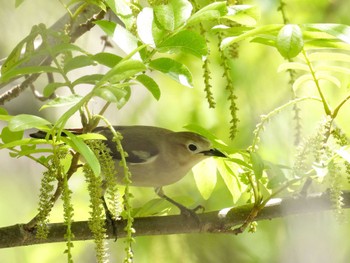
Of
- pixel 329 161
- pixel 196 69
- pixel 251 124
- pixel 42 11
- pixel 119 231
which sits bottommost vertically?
pixel 329 161

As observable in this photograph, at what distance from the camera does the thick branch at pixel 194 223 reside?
4.46 feet

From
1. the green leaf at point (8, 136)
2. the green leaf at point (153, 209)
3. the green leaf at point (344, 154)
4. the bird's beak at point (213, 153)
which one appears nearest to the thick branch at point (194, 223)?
the green leaf at point (153, 209)

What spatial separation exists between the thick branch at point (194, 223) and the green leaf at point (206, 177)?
0.17 feet

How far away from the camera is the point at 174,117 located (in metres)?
2.25

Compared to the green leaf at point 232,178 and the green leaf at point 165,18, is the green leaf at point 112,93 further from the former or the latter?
the green leaf at point 232,178

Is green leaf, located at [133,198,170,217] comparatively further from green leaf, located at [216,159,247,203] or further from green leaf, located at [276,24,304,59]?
green leaf, located at [276,24,304,59]

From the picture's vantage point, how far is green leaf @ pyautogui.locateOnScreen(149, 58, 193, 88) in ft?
3.26

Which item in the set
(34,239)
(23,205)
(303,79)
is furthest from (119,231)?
(23,205)

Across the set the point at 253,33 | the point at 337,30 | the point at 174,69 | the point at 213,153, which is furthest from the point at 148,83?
the point at 213,153

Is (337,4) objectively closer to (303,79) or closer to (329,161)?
(303,79)

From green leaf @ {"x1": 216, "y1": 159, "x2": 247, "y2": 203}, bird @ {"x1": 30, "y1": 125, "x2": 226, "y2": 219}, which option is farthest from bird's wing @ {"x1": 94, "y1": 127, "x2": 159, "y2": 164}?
green leaf @ {"x1": 216, "y1": 159, "x2": 247, "y2": 203}

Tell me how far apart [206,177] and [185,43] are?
1.82 ft

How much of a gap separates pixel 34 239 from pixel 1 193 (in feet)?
4.73

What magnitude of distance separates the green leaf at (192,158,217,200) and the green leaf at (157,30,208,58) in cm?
53
